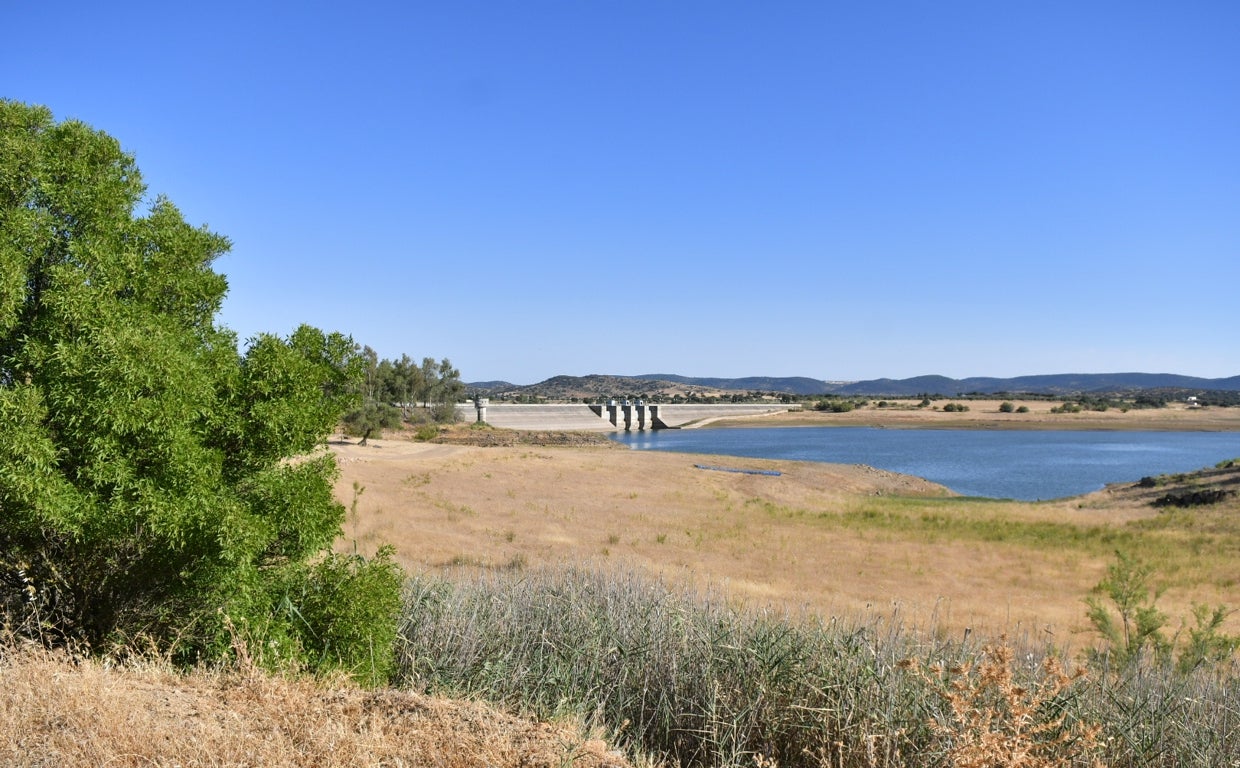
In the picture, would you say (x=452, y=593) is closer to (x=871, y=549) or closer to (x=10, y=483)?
(x=10, y=483)

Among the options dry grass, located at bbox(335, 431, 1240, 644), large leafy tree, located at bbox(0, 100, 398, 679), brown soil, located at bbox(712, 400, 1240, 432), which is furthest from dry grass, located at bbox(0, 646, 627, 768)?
brown soil, located at bbox(712, 400, 1240, 432)

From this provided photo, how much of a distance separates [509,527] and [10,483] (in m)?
21.0

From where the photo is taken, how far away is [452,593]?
31.2 ft

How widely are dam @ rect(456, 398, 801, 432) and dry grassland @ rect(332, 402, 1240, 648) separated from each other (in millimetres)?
54748

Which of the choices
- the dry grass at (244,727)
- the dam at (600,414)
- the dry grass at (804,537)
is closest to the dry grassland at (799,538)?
the dry grass at (804,537)

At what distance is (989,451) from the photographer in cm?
Answer: 8294

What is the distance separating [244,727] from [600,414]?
406ft

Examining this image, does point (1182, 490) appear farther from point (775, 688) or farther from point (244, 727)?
point (244, 727)

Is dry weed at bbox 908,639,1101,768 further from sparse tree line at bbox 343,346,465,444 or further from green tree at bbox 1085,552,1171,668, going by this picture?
sparse tree line at bbox 343,346,465,444

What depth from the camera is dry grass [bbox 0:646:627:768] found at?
16.0 feet

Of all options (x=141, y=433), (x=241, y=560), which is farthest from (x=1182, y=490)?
(x=141, y=433)

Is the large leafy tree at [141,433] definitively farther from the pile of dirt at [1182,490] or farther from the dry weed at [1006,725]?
the pile of dirt at [1182,490]

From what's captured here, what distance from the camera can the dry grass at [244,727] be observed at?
16.0ft

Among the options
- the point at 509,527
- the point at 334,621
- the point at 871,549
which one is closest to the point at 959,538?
the point at 871,549
